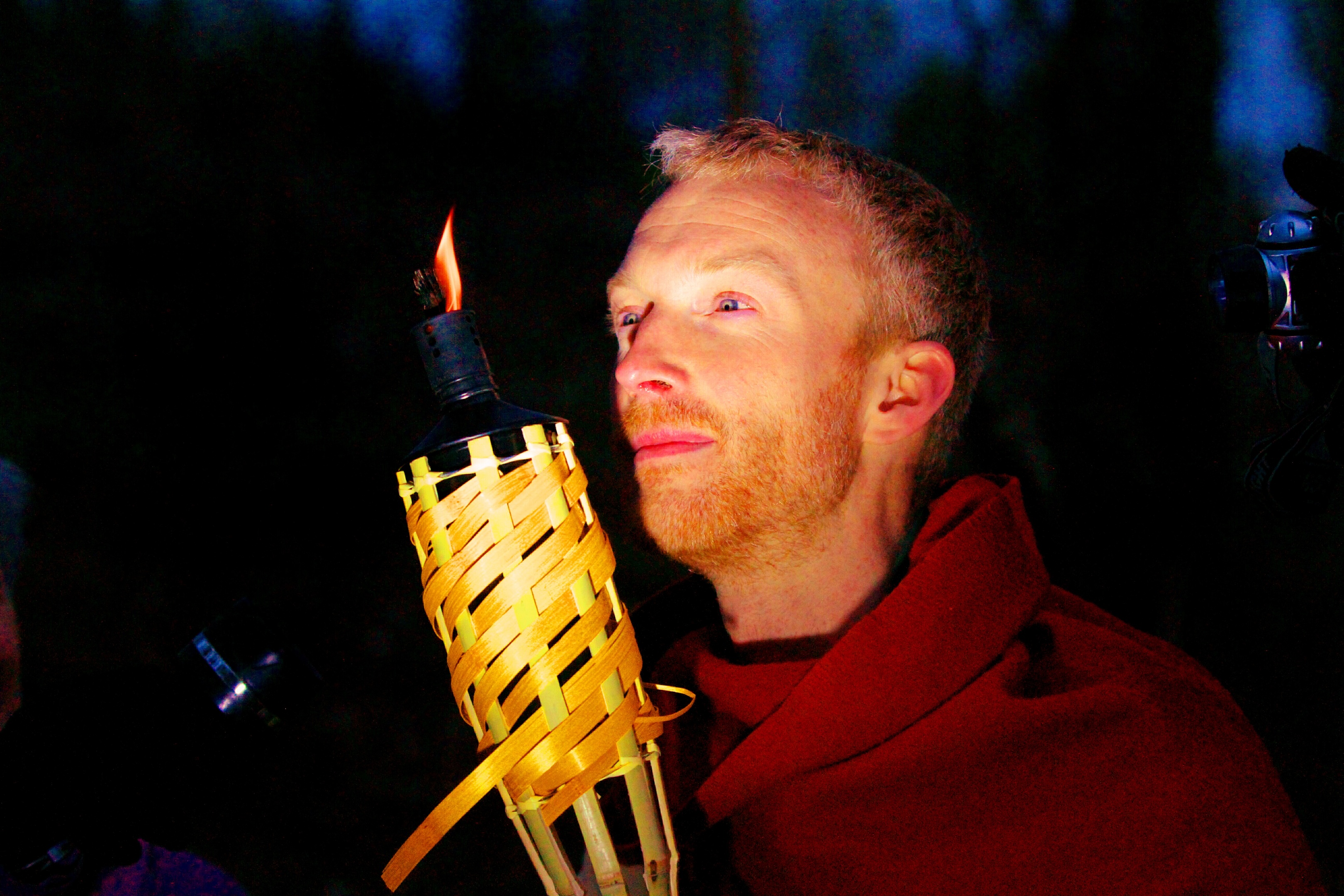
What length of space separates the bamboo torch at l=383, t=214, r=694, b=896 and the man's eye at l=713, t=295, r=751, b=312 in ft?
0.87

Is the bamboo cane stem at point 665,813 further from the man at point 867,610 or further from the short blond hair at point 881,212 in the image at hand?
the short blond hair at point 881,212

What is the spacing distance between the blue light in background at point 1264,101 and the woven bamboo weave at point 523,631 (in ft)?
3.04

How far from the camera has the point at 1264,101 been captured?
1.11 m

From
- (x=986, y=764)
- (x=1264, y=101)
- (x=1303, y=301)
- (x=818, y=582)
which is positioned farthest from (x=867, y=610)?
(x=1264, y=101)

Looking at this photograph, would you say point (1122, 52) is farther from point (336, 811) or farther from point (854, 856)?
point (336, 811)

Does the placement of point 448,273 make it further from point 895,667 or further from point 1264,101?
point 1264,101

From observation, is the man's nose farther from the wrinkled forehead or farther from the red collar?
the red collar

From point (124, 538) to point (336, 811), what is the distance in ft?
1.26

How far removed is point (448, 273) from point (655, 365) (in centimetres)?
21

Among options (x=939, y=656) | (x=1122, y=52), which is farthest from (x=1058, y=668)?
(x=1122, y=52)

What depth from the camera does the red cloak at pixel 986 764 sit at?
2.56 ft

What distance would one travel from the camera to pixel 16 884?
0.83 meters

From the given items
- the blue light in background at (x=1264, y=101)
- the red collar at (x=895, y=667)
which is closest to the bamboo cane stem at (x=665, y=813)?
the red collar at (x=895, y=667)

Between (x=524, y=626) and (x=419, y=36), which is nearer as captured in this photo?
(x=524, y=626)
